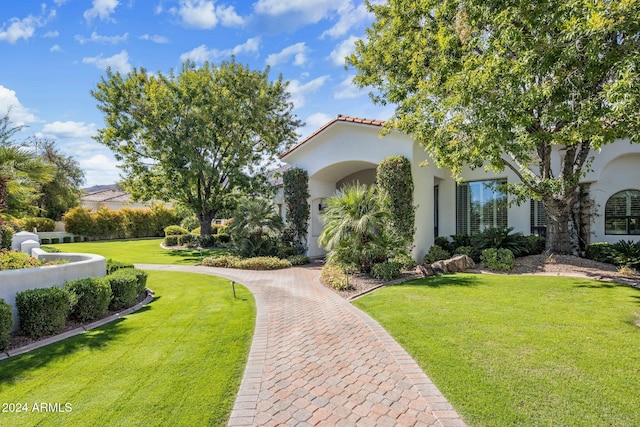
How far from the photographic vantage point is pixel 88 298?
7.89 metres

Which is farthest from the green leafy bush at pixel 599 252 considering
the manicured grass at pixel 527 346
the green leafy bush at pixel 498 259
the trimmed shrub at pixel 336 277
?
the trimmed shrub at pixel 336 277

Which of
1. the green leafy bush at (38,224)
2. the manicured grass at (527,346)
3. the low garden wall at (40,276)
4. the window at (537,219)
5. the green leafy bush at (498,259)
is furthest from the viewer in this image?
the green leafy bush at (38,224)

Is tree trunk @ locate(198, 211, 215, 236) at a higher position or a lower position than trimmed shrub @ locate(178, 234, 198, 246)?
higher

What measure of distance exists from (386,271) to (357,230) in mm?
1893

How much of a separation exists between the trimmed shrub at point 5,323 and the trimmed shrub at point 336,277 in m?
8.10

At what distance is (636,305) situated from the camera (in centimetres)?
781

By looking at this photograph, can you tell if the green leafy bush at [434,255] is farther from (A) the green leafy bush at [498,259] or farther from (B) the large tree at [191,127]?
(B) the large tree at [191,127]

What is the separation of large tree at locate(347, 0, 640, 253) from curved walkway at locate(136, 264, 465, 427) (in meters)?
6.57

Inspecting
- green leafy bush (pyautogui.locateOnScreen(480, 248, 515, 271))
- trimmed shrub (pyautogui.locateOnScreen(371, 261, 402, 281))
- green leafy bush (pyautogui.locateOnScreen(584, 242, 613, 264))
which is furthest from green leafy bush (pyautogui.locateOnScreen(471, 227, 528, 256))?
trimmed shrub (pyautogui.locateOnScreen(371, 261, 402, 281))

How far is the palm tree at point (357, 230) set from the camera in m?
12.3

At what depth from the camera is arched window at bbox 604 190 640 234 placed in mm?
14508

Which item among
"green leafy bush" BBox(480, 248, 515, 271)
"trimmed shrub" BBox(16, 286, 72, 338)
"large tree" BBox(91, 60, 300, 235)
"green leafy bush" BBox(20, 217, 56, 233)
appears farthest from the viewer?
"green leafy bush" BBox(20, 217, 56, 233)

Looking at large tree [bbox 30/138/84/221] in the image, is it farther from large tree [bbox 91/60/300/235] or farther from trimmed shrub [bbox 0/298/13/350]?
trimmed shrub [bbox 0/298/13/350]

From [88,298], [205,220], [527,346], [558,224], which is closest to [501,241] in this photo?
[558,224]
